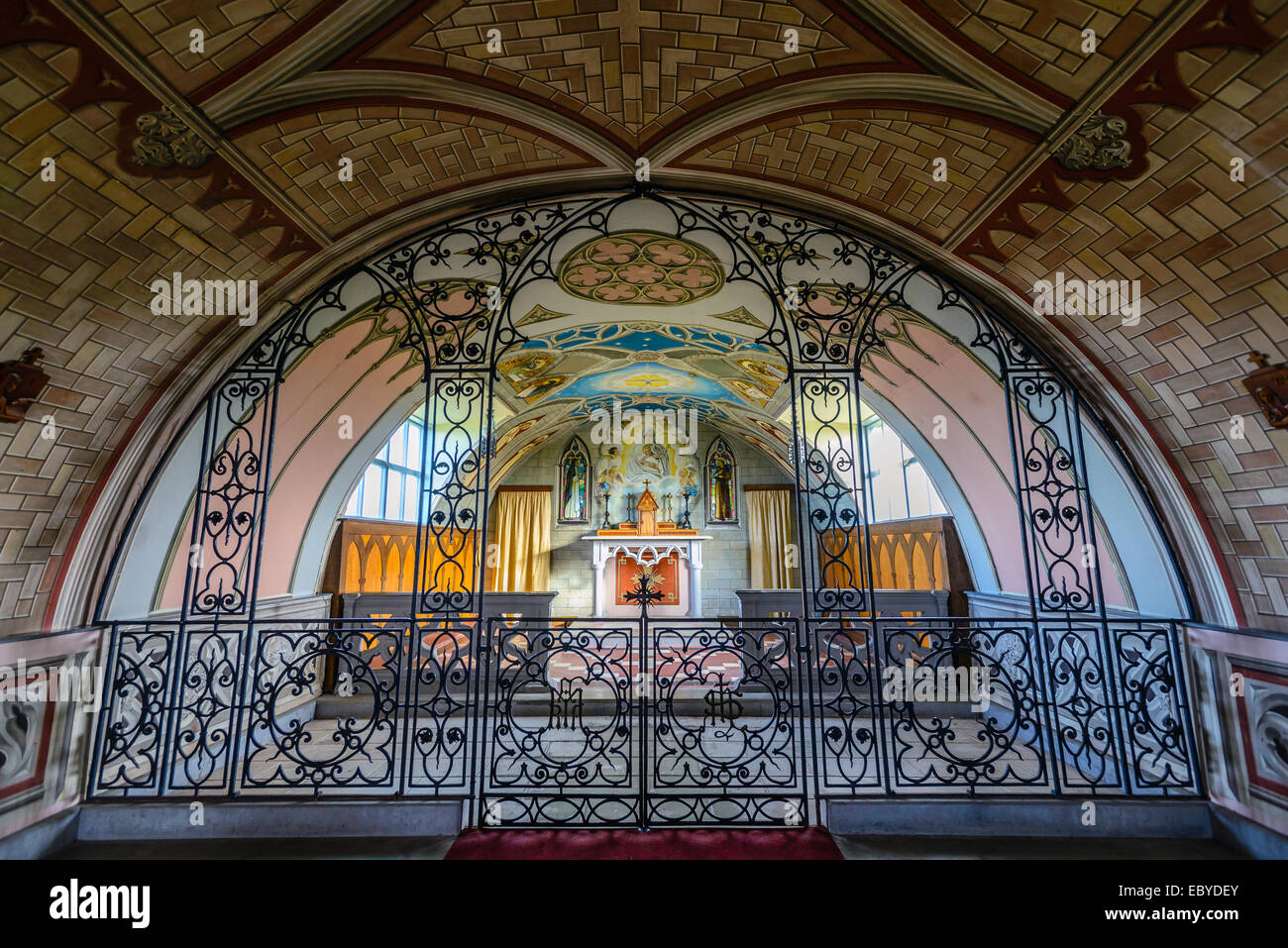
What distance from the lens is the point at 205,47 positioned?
2141mm

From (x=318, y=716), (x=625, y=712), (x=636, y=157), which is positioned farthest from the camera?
(x=318, y=716)

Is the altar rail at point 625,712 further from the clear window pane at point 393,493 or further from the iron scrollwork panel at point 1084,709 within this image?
Result: the clear window pane at point 393,493

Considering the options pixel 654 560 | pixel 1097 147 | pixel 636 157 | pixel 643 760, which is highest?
pixel 636 157

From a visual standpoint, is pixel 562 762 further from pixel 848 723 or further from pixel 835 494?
pixel 835 494

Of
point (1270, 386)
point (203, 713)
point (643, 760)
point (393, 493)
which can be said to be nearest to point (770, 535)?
point (393, 493)

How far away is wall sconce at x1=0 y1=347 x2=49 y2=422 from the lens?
8.43ft

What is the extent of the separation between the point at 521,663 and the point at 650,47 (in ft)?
10.1

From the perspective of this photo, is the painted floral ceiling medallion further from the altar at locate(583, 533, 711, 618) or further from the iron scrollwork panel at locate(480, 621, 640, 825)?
the altar at locate(583, 533, 711, 618)

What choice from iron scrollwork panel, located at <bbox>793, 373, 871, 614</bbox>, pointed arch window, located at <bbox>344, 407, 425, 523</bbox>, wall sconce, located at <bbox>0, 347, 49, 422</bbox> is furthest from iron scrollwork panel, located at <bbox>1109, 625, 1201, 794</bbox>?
pointed arch window, located at <bbox>344, 407, 425, 523</bbox>

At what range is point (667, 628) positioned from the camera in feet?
12.4

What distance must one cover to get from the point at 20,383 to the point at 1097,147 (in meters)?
4.80

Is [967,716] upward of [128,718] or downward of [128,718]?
downward

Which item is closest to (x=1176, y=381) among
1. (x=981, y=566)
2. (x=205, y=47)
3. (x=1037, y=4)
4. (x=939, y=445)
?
(x=1037, y=4)

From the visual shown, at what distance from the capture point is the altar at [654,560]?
448 inches
